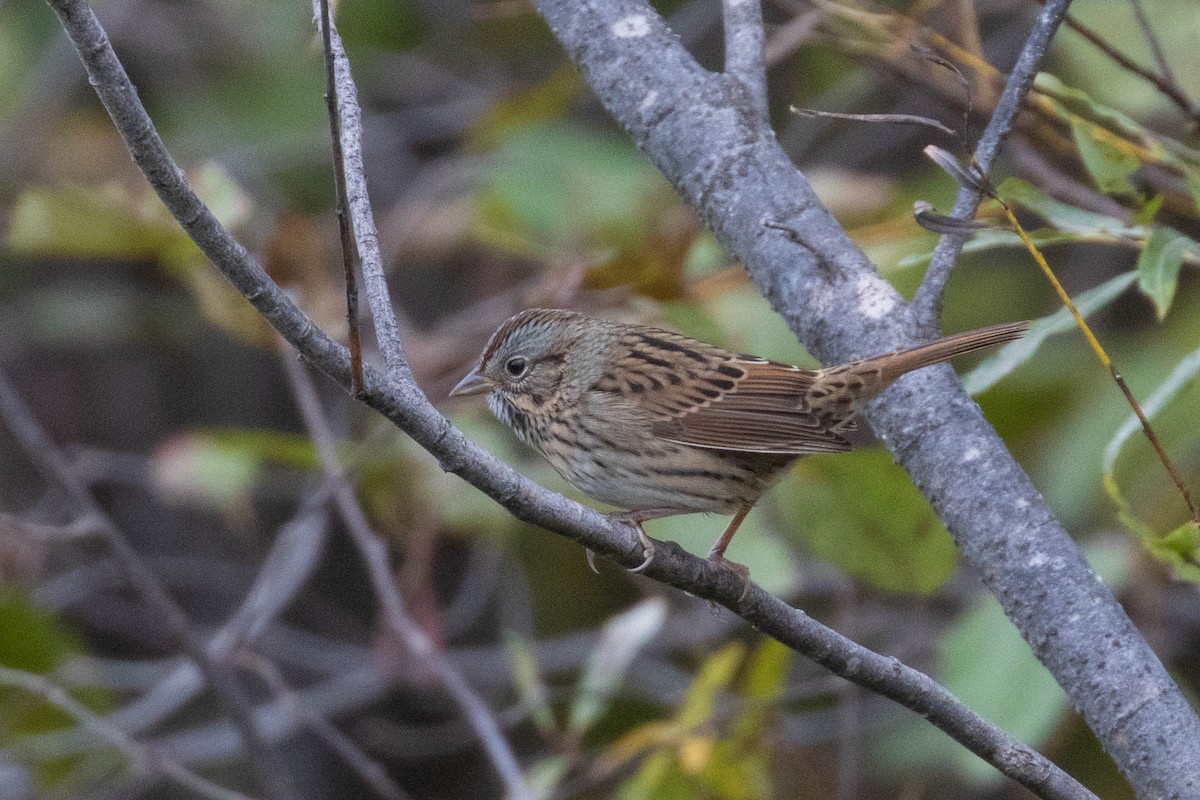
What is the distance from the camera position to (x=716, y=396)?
306 cm

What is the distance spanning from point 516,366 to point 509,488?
1.60 meters

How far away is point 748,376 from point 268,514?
4056 millimetres

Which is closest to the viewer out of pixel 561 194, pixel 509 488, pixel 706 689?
pixel 509 488

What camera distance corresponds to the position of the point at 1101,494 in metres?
4.11

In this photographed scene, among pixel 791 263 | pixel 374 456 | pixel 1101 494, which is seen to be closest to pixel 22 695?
pixel 374 456

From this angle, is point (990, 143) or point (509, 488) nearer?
point (509, 488)

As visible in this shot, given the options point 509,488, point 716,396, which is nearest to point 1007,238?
point 716,396

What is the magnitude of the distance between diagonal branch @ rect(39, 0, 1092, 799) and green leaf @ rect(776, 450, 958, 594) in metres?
0.90

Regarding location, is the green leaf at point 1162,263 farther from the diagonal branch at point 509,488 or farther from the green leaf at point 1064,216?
the diagonal branch at point 509,488

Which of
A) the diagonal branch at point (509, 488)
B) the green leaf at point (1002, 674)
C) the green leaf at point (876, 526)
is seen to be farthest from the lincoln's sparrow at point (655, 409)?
the green leaf at point (1002, 674)

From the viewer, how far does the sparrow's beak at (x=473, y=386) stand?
3316mm

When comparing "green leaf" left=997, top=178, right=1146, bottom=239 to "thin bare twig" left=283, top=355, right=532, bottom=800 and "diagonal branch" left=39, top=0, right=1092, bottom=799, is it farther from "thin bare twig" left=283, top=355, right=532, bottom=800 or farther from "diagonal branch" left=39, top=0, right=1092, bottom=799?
"thin bare twig" left=283, top=355, right=532, bottom=800

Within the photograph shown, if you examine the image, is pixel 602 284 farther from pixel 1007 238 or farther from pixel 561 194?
pixel 1007 238

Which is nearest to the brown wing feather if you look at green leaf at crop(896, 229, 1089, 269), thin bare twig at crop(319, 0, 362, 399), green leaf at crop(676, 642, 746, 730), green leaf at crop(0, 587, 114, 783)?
green leaf at crop(896, 229, 1089, 269)
